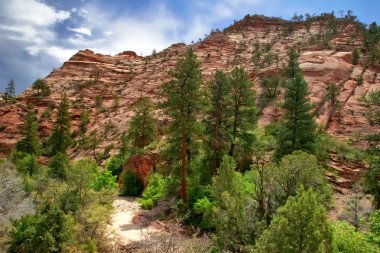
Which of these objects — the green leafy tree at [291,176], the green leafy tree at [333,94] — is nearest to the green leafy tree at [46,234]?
the green leafy tree at [291,176]

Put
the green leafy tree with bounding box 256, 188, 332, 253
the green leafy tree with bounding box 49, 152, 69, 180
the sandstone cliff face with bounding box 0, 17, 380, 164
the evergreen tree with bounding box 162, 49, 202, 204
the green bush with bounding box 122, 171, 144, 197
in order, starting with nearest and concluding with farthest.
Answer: the green leafy tree with bounding box 256, 188, 332, 253
the evergreen tree with bounding box 162, 49, 202, 204
the green leafy tree with bounding box 49, 152, 69, 180
the green bush with bounding box 122, 171, 144, 197
the sandstone cliff face with bounding box 0, 17, 380, 164

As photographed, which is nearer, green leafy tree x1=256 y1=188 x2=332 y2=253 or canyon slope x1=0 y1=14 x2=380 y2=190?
green leafy tree x1=256 y1=188 x2=332 y2=253

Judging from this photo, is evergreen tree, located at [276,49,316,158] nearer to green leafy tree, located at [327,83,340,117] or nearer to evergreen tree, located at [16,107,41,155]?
green leafy tree, located at [327,83,340,117]

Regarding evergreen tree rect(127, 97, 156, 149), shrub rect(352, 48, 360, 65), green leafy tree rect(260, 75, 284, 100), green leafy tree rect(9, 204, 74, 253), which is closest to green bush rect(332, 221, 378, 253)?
green leafy tree rect(9, 204, 74, 253)

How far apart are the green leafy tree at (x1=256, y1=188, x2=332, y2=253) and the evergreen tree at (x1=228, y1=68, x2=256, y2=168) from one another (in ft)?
66.1

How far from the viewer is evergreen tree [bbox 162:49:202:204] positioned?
27.0 meters

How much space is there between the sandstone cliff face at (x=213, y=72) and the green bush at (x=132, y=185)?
17.8m

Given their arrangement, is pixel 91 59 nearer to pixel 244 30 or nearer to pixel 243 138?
pixel 244 30

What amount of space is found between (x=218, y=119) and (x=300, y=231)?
63.5 ft

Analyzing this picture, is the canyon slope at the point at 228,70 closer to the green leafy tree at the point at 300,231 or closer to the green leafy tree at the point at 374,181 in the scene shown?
the green leafy tree at the point at 374,181

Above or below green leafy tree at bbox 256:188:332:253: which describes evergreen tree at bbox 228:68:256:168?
above

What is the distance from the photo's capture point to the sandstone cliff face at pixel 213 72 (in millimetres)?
52625

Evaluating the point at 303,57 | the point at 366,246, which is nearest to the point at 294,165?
the point at 366,246

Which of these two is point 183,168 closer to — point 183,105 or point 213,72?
point 183,105
